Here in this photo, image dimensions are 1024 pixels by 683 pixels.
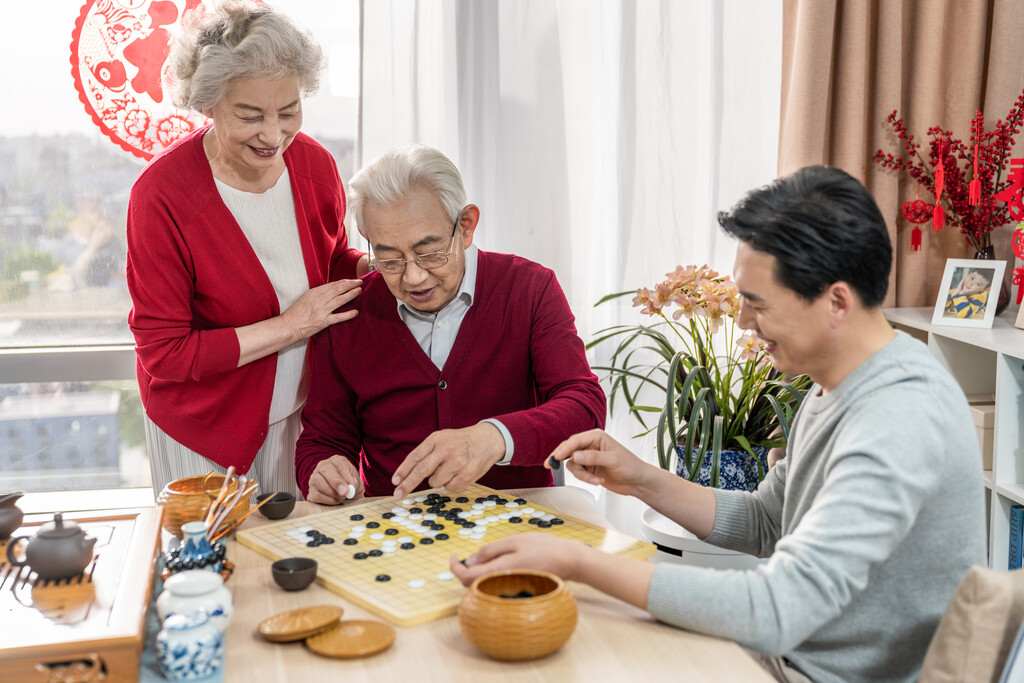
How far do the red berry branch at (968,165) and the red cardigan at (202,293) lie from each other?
1779mm

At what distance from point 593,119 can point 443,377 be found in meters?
1.23

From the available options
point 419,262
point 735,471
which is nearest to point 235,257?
point 419,262

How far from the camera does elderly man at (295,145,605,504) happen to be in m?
1.87

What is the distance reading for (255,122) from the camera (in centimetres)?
198

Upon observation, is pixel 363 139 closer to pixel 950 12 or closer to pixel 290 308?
pixel 290 308

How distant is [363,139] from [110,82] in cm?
73

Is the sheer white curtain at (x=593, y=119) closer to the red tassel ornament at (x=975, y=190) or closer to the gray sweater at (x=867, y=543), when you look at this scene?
the red tassel ornament at (x=975, y=190)

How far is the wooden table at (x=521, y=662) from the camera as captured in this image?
3.55ft

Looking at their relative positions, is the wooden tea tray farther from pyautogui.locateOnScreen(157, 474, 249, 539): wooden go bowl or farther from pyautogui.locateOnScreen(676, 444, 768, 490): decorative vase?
pyautogui.locateOnScreen(676, 444, 768, 490): decorative vase

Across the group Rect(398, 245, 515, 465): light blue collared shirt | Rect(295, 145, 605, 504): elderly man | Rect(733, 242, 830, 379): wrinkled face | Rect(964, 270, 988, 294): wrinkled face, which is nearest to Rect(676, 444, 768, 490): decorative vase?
Rect(295, 145, 605, 504): elderly man

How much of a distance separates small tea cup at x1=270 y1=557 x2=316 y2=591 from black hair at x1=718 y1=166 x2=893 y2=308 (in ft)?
2.51

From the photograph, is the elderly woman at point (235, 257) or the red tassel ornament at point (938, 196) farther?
the red tassel ornament at point (938, 196)

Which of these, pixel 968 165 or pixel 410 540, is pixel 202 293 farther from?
pixel 968 165

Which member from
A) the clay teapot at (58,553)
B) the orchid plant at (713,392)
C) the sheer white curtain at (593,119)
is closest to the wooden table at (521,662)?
the clay teapot at (58,553)
